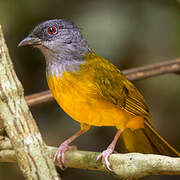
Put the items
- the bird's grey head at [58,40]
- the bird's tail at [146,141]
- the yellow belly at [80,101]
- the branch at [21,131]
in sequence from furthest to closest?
the bird's tail at [146,141]
the bird's grey head at [58,40]
the yellow belly at [80,101]
the branch at [21,131]

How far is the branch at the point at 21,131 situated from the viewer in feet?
5.92

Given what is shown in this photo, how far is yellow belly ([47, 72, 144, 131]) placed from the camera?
9.10 ft

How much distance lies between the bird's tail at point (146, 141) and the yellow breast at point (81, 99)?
18.6 inches

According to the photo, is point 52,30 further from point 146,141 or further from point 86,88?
point 146,141

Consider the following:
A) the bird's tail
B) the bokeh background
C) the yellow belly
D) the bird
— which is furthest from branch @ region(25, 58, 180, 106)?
the bokeh background

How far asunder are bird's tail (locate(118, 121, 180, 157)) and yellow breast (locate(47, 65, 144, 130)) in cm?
47

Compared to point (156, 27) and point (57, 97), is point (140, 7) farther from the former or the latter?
point (57, 97)

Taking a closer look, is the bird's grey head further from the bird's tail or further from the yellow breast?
the bird's tail

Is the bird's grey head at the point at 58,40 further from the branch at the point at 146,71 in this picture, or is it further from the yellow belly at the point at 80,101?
the branch at the point at 146,71

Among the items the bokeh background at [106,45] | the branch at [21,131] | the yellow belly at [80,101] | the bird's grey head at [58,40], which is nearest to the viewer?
the branch at [21,131]

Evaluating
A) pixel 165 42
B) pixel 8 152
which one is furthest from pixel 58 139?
pixel 8 152

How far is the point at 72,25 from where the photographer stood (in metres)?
3.10

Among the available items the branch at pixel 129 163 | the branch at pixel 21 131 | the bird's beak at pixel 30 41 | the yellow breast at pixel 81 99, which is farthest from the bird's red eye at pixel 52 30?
the branch at pixel 21 131

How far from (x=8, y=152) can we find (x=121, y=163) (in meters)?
0.80
